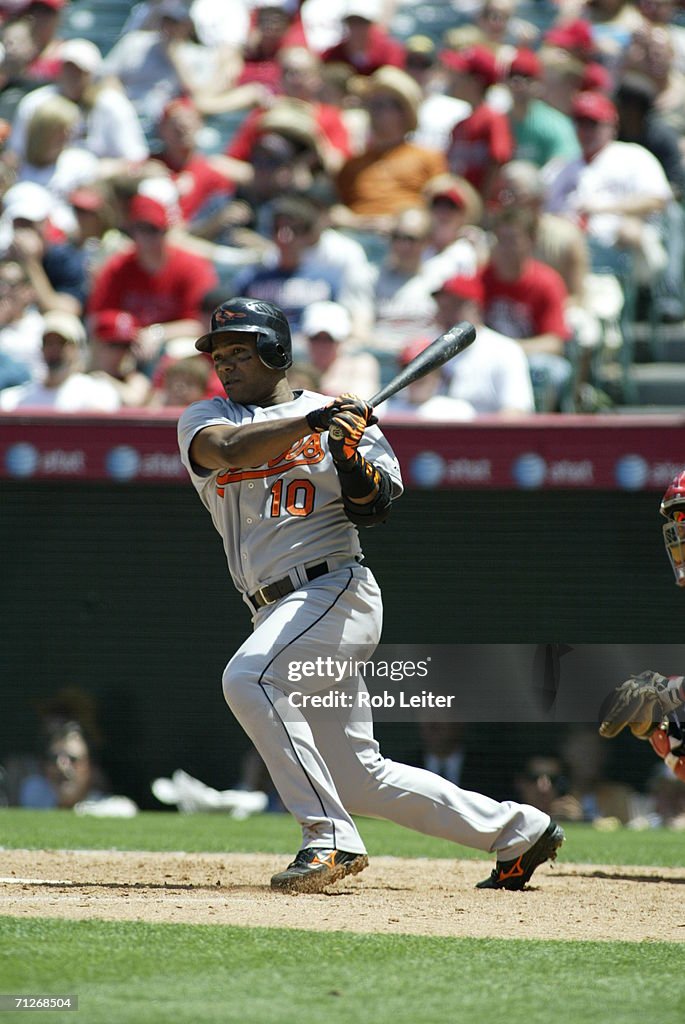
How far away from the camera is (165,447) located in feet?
24.6

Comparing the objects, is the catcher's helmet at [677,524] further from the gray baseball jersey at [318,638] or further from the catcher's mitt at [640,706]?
the gray baseball jersey at [318,638]

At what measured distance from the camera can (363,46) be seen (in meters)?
11.1

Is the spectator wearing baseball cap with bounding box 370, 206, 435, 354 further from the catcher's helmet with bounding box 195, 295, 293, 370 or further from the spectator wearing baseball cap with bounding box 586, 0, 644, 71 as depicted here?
the catcher's helmet with bounding box 195, 295, 293, 370

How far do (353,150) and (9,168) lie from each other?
242 centimetres

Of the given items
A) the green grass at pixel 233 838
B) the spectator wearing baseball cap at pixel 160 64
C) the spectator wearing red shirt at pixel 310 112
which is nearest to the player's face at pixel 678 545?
the green grass at pixel 233 838

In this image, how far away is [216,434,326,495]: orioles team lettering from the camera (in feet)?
15.1

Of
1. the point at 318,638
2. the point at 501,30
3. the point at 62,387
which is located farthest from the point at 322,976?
the point at 501,30

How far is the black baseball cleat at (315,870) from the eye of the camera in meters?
4.43

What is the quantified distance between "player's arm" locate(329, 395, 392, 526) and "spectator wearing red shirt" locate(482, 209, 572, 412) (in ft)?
13.3

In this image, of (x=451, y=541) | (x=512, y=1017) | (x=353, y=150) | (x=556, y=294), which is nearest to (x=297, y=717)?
(x=512, y=1017)

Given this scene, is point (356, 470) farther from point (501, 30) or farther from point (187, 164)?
point (501, 30)

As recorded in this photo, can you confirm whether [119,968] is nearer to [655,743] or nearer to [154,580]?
[655,743]

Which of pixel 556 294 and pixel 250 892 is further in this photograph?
pixel 556 294

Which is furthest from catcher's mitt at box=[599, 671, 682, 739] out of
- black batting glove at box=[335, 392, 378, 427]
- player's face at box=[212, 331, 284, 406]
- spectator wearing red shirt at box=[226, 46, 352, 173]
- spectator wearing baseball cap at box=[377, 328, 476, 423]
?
spectator wearing red shirt at box=[226, 46, 352, 173]
